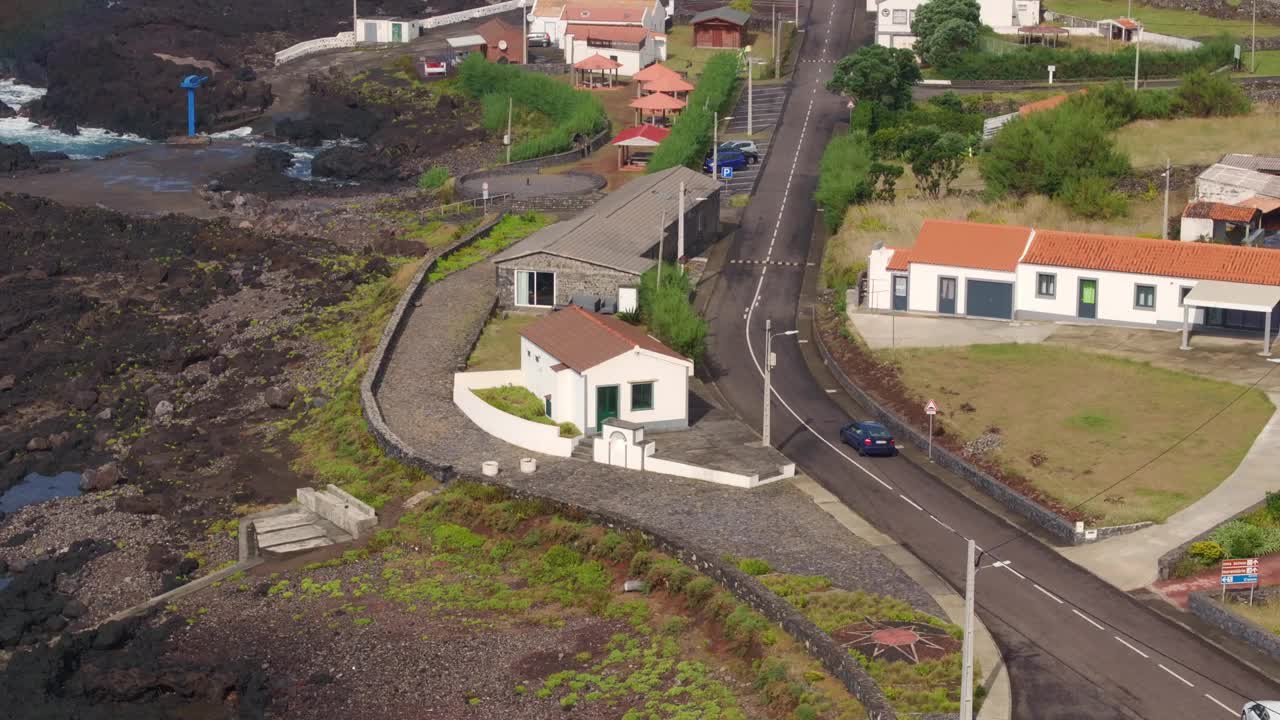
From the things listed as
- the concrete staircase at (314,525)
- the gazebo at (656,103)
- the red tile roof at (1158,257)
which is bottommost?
the concrete staircase at (314,525)

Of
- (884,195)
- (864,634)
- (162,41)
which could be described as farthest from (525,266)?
(162,41)

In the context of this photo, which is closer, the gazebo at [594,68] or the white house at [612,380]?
the white house at [612,380]

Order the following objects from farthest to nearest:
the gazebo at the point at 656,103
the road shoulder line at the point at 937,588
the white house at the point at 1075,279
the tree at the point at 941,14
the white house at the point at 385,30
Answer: the white house at the point at 385,30, the tree at the point at 941,14, the gazebo at the point at 656,103, the white house at the point at 1075,279, the road shoulder line at the point at 937,588

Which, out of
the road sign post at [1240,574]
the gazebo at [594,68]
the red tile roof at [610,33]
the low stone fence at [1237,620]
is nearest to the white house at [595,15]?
the red tile roof at [610,33]

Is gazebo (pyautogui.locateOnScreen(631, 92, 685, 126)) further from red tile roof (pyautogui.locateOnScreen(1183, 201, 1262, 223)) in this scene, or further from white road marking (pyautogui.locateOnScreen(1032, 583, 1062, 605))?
white road marking (pyautogui.locateOnScreen(1032, 583, 1062, 605))

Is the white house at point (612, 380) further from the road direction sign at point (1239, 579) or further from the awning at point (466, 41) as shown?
the awning at point (466, 41)

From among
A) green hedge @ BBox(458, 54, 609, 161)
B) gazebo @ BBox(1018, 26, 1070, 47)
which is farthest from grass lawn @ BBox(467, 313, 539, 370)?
gazebo @ BBox(1018, 26, 1070, 47)

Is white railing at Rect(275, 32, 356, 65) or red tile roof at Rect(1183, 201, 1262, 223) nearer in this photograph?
red tile roof at Rect(1183, 201, 1262, 223)
